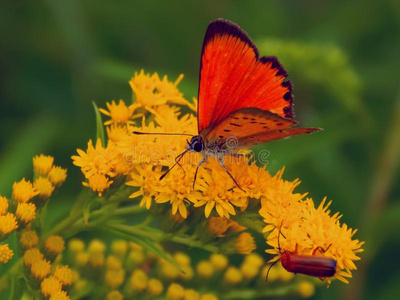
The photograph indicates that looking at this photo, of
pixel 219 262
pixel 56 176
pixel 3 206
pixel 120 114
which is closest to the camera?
pixel 3 206

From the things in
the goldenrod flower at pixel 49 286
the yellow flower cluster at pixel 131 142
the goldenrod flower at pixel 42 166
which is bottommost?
the goldenrod flower at pixel 49 286

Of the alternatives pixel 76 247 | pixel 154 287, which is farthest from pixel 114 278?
pixel 76 247

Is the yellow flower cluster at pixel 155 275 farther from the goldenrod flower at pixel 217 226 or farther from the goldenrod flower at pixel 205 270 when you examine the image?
the goldenrod flower at pixel 217 226

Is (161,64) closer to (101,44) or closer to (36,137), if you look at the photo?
(101,44)

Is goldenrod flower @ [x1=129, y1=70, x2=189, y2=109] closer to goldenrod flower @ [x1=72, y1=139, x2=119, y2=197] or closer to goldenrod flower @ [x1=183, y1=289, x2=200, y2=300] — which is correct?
goldenrod flower @ [x1=72, y1=139, x2=119, y2=197]

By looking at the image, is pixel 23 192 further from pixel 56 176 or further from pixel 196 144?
pixel 196 144

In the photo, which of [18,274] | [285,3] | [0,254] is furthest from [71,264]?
[285,3]

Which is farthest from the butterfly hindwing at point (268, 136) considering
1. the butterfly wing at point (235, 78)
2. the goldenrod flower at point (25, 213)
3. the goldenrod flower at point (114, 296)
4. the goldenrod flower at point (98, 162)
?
the goldenrod flower at point (25, 213)
